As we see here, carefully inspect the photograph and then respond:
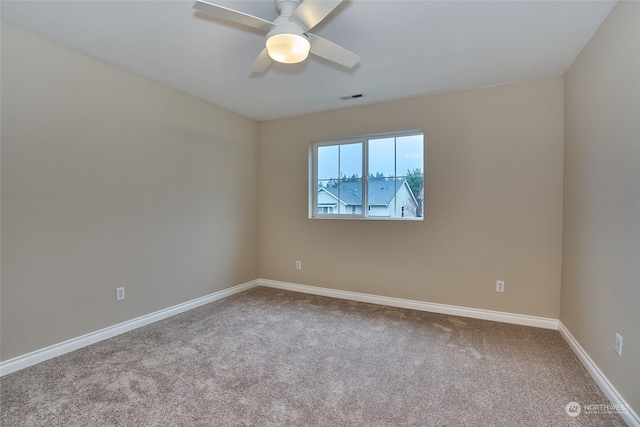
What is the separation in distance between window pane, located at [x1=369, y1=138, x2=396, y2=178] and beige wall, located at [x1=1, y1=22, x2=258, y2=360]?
6.14 ft

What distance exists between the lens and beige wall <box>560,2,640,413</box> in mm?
1574

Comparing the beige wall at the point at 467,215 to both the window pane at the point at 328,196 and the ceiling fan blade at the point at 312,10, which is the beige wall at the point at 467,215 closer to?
the window pane at the point at 328,196

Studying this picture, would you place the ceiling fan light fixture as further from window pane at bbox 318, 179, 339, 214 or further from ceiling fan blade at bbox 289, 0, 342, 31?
window pane at bbox 318, 179, 339, 214

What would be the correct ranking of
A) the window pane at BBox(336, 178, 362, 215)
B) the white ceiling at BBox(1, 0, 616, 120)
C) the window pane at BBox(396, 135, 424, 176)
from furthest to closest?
1. the window pane at BBox(336, 178, 362, 215)
2. the window pane at BBox(396, 135, 424, 176)
3. the white ceiling at BBox(1, 0, 616, 120)

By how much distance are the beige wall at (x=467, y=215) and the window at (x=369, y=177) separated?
135 millimetres

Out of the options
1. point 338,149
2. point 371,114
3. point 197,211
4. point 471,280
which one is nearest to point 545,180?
point 471,280

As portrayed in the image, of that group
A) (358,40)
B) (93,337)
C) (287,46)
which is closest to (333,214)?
(358,40)

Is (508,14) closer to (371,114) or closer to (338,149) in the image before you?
(371,114)

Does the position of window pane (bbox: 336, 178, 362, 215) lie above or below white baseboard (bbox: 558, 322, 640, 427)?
above

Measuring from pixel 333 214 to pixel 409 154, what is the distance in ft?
3.99

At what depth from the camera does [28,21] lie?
1985mm

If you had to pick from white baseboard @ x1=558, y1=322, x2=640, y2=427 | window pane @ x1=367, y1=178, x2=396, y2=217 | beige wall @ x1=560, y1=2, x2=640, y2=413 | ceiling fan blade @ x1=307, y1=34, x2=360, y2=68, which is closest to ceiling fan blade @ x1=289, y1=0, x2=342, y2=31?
ceiling fan blade @ x1=307, y1=34, x2=360, y2=68

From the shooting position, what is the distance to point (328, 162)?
3.96m

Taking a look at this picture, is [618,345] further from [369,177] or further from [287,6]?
[287,6]
